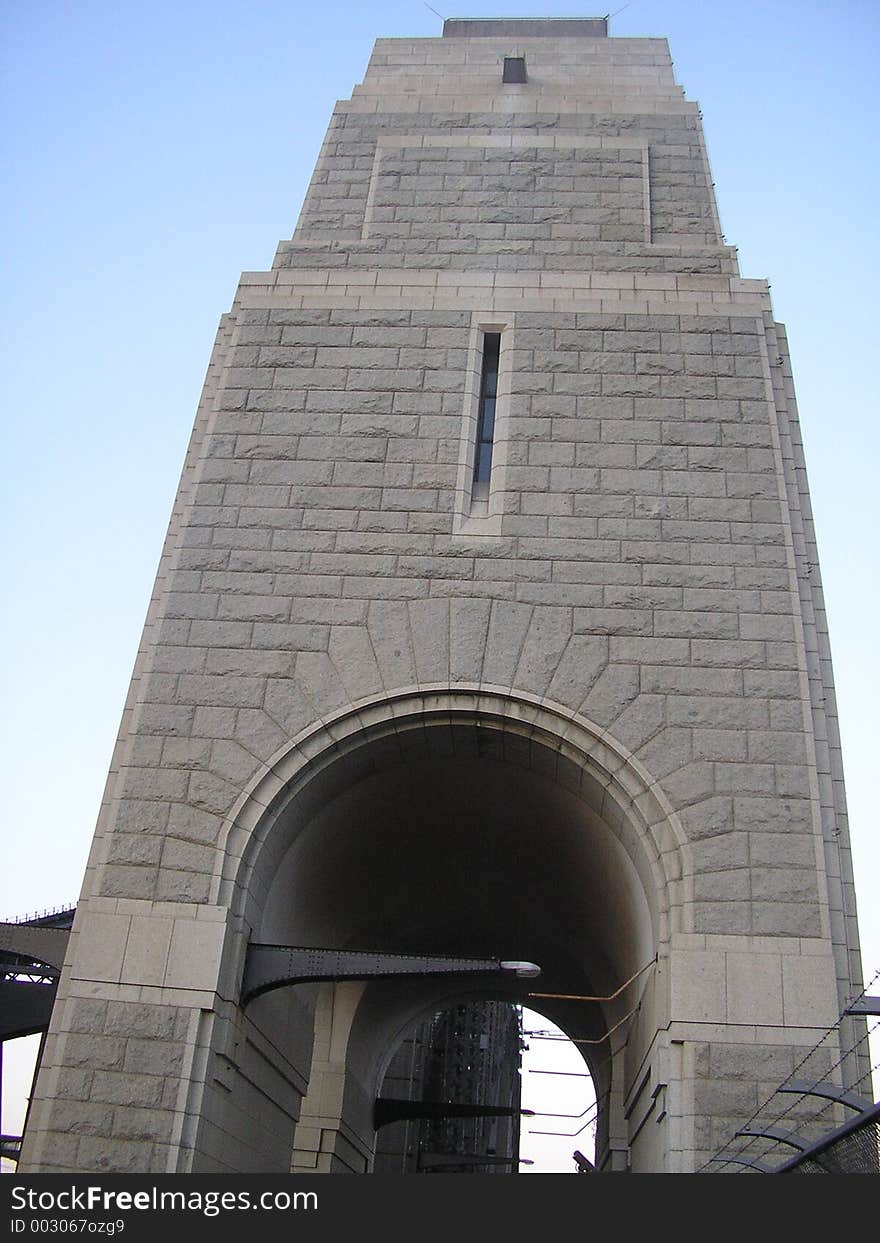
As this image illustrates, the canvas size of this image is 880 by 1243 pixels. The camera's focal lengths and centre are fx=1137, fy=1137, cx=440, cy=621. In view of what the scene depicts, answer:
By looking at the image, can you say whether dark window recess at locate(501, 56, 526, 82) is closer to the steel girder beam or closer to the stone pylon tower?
the stone pylon tower

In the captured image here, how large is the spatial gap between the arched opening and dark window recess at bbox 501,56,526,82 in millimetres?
8657

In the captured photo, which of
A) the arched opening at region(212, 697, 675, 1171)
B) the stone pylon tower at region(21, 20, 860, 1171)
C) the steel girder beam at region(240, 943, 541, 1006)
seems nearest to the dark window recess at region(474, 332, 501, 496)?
the stone pylon tower at region(21, 20, 860, 1171)

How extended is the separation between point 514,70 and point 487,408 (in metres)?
5.40

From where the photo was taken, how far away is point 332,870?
39.1ft

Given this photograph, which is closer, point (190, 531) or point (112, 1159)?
point (112, 1159)

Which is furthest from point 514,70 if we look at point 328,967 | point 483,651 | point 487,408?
point 328,967

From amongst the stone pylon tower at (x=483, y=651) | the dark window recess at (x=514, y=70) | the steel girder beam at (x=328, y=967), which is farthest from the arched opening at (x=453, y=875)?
the dark window recess at (x=514, y=70)

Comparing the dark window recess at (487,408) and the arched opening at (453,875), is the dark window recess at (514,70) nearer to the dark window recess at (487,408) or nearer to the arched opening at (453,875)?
the dark window recess at (487,408)

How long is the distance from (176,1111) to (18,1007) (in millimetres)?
12395

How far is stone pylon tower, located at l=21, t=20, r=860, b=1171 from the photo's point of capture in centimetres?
855

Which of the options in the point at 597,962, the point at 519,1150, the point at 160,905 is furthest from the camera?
the point at 519,1150

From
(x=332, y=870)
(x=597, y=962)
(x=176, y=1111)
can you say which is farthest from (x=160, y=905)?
(x=597, y=962)

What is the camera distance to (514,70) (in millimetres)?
14016

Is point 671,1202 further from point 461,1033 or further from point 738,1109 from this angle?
point 461,1033
